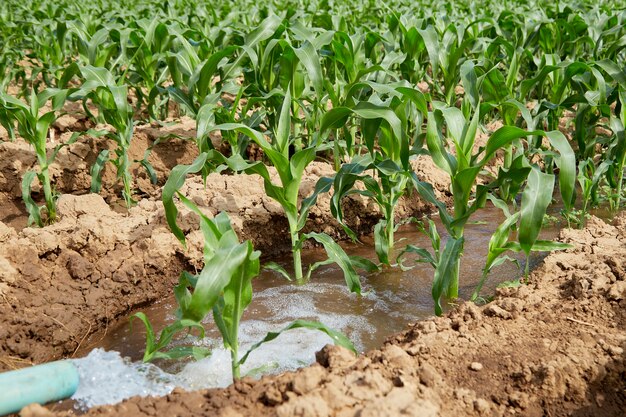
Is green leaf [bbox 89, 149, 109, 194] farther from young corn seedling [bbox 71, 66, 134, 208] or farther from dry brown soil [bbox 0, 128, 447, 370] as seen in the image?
dry brown soil [bbox 0, 128, 447, 370]

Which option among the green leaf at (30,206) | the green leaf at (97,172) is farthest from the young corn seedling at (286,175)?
the green leaf at (97,172)

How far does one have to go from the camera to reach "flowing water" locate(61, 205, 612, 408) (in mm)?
2805

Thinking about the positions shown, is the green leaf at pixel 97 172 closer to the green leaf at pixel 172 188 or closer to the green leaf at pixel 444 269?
the green leaf at pixel 172 188

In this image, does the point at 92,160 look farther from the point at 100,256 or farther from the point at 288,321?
the point at 288,321

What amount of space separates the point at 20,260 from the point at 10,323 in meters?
0.41

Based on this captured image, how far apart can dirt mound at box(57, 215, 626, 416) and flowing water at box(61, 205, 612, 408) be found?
1.72 ft

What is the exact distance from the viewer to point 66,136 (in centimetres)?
538

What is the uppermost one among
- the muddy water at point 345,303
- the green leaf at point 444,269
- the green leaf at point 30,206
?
the green leaf at point 444,269

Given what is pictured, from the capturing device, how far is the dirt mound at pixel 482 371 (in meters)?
2.05

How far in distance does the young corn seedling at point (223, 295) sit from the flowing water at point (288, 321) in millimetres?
225

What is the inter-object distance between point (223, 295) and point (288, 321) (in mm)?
949

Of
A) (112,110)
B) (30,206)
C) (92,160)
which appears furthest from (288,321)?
(92,160)

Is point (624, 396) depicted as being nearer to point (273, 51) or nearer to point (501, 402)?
point (501, 402)

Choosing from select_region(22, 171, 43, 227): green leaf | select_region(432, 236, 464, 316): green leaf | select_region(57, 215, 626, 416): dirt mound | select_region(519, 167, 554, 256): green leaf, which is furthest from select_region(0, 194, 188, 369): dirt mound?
select_region(519, 167, 554, 256): green leaf
